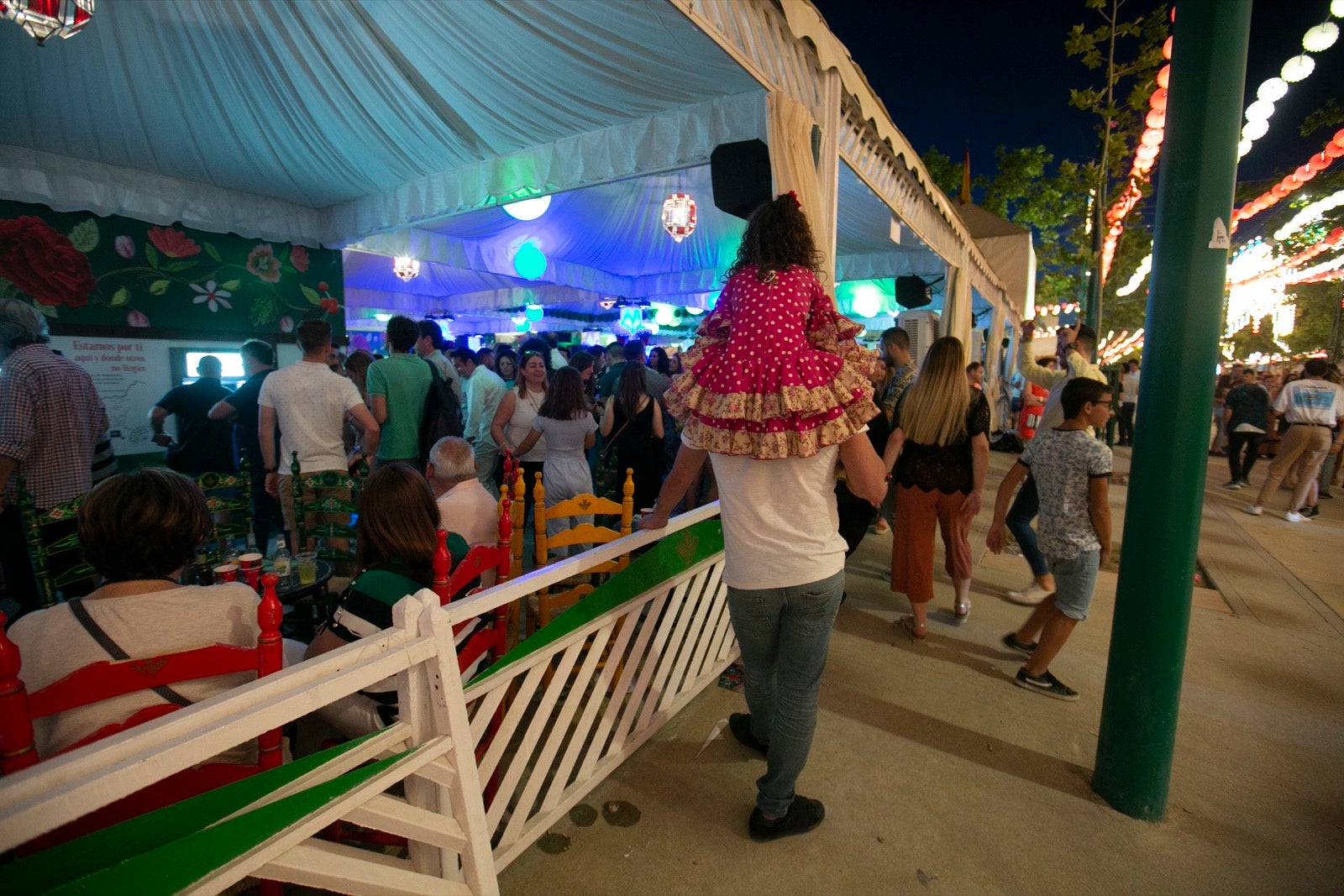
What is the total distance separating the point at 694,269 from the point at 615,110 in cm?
784

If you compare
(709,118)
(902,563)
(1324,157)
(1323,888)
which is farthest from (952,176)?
(1323,888)

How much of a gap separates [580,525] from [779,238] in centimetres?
145

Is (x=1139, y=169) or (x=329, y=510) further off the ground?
(x=1139, y=169)

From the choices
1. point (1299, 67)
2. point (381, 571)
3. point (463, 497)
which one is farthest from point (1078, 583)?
point (1299, 67)

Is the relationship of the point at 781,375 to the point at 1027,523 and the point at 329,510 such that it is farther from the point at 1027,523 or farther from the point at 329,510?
the point at 1027,523

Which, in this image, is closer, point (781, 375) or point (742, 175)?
point (781, 375)

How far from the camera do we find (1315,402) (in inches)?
262

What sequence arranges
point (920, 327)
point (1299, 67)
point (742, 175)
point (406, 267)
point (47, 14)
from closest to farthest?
point (47, 14) → point (742, 175) → point (1299, 67) → point (406, 267) → point (920, 327)

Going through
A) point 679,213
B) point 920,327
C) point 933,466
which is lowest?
point 933,466

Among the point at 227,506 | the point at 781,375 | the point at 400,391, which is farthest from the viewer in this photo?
the point at 400,391

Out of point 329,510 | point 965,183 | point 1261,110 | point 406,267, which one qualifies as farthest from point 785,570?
point 965,183

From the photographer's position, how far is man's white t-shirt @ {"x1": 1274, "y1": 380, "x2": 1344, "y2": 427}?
659 centimetres

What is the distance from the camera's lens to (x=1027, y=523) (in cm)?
425

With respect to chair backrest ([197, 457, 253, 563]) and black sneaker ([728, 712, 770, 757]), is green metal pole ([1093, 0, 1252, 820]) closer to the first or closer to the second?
black sneaker ([728, 712, 770, 757])
